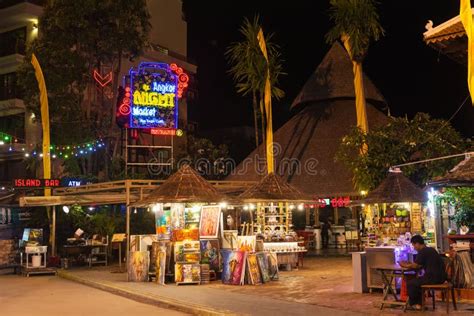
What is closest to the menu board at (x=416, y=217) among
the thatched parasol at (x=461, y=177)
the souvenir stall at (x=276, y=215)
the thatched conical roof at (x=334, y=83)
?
the souvenir stall at (x=276, y=215)

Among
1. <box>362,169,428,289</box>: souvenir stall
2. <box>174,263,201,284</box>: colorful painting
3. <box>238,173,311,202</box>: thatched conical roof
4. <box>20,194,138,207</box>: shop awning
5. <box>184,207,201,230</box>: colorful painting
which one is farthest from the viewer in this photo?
<box>20,194,138,207</box>: shop awning

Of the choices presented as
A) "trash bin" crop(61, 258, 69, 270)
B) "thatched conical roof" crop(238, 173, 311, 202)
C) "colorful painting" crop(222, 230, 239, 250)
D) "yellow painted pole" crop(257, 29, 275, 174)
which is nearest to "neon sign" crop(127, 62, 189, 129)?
"yellow painted pole" crop(257, 29, 275, 174)

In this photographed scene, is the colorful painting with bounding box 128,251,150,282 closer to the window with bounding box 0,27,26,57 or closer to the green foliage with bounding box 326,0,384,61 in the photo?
the green foliage with bounding box 326,0,384,61

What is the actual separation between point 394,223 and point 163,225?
7.51m

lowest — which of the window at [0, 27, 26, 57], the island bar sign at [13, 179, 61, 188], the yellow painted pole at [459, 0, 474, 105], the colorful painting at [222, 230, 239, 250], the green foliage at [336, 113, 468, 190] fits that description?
the colorful painting at [222, 230, 239, 250]

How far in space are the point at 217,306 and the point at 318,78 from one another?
23.3 meters

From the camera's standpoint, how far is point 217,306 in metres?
12.3

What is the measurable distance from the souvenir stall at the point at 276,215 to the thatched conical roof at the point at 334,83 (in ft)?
40.4

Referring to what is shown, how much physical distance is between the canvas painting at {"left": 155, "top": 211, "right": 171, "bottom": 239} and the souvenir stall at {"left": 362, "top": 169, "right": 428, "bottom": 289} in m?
6.33

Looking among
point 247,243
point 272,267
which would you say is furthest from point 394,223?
point 247,243

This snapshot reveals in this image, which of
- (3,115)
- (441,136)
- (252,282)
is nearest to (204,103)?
(3,115)

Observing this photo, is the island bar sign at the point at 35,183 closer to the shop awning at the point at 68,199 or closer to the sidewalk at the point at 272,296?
the shop awning at the point at 68,199

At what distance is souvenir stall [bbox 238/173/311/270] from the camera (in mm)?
19484

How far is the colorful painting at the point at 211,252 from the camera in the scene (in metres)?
17.6
